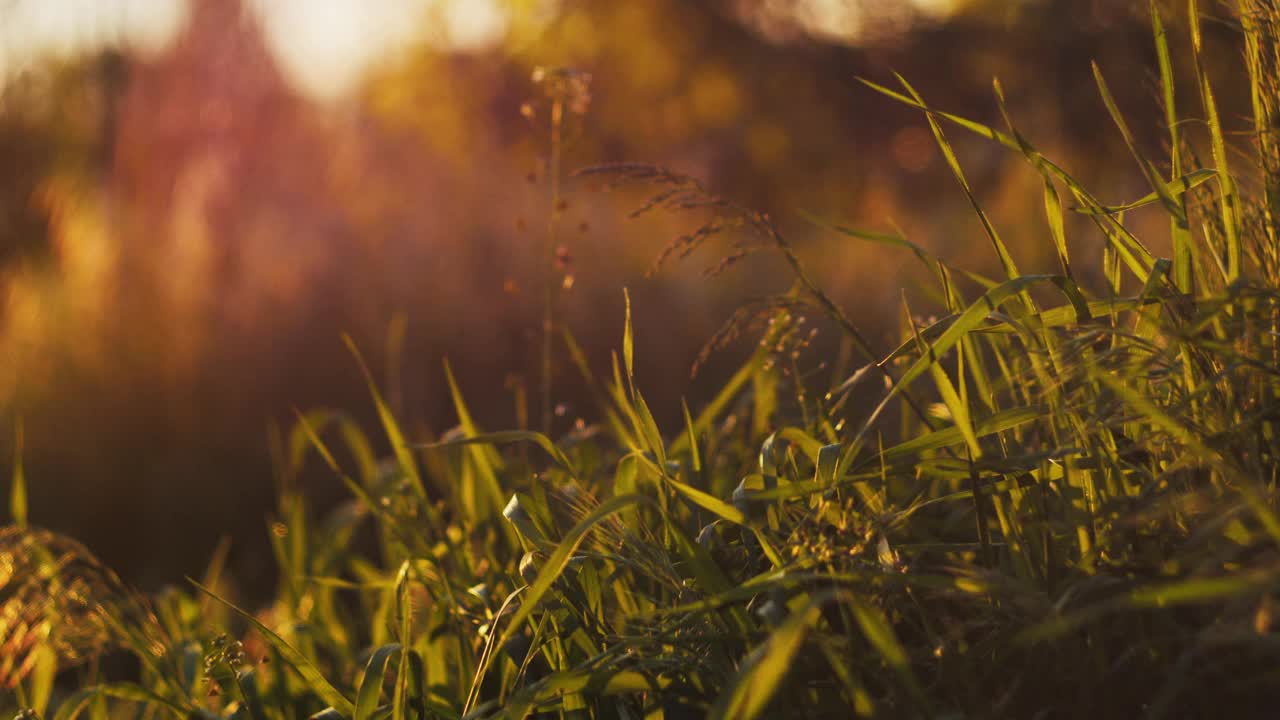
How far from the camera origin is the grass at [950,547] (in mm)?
864

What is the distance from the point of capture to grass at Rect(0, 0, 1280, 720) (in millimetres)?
864

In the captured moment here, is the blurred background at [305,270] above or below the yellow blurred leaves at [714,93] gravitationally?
below

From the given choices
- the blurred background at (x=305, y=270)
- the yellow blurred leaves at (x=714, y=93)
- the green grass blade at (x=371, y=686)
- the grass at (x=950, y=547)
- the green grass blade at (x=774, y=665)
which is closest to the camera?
the green grass blade at (x=774, y=665)

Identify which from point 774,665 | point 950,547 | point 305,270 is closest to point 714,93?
point 305,270

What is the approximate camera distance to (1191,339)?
904 mm

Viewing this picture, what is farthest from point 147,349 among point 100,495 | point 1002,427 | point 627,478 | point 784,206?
point 784,206

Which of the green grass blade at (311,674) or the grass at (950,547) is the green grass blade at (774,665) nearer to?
the grass at (950,547)

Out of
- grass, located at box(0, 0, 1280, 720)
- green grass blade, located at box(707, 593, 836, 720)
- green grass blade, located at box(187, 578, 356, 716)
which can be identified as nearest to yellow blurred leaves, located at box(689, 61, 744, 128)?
grass, located at box(0, 0, 1280, 720)

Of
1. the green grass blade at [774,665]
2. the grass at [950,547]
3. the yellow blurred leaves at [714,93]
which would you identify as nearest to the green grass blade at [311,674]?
the grass at [950,547]

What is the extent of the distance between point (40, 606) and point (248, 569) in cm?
243

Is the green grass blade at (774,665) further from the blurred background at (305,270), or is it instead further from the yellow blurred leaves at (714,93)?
the yellow blurred leaves at (714,93)

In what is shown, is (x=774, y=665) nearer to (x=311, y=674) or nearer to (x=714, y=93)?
(x=311, y=674)

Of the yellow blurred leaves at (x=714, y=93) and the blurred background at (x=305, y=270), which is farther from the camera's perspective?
the yellow blurred leaves at (x=714, y=93)

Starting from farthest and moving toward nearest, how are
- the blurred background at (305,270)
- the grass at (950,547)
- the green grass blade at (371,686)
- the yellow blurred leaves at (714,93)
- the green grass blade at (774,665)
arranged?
the yellow blurred leaves at (714,93), the blurred background at (305,270), the green grass blade at (371,686), the grass at (950,547), the green grass blade at (774,665)
